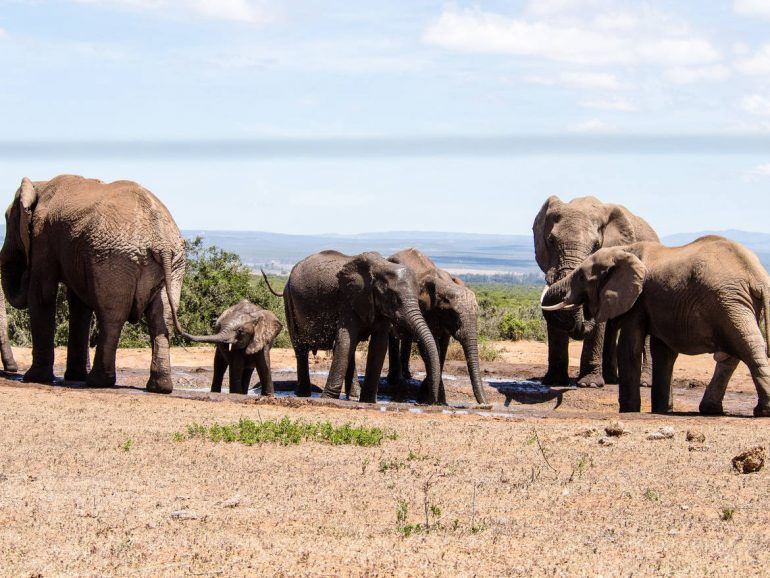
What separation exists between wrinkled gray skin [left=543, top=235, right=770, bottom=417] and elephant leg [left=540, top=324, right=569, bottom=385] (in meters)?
3.52

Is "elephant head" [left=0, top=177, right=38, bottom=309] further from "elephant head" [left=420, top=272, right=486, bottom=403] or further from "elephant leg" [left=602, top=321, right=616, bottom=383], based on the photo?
"elephant leg" [left=602, top=321, right=616, bottom=383]

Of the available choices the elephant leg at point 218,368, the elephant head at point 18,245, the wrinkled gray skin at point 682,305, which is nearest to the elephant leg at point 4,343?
the elephant head at point 18,245

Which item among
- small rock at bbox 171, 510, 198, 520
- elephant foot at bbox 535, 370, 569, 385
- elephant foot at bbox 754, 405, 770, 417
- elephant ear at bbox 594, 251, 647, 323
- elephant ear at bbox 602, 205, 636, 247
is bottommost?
elephant foot at bbox 535, 370, 569, 385

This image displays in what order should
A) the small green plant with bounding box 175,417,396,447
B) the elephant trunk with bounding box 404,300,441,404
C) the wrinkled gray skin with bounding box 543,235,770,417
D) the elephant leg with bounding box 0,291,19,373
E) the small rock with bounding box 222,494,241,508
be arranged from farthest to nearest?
the elephant leg with bounding box 0,291,19,373 → the elephant trunk with bounding box 404,300,441,404 → the wrinkled gray skin with bounding box 543,235,770,417 → the small green plant with bounding box 175,417,396,447 → the small rock with bounding box 222,494,241,508

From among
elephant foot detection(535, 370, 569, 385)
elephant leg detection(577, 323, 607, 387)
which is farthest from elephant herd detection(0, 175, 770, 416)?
elephant foot detection(535, 370, 569, 385)

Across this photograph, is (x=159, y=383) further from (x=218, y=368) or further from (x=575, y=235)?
(x=575, y=235)

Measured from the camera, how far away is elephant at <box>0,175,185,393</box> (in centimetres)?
1387

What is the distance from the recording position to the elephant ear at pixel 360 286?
1505 cm

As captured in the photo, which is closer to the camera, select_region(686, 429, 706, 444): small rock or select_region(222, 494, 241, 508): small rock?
select_region(222, 494, 241, 508): small rock

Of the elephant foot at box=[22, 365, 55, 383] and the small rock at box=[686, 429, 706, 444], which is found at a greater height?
the small rock at box=[686, 429, 706, 444]

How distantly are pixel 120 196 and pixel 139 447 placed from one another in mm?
4868

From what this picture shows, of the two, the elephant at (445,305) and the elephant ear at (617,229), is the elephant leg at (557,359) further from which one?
the elephant at (445,305)

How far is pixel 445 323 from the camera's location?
1645 cm

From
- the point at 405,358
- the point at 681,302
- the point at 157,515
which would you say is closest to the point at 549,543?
the point at 157,515
